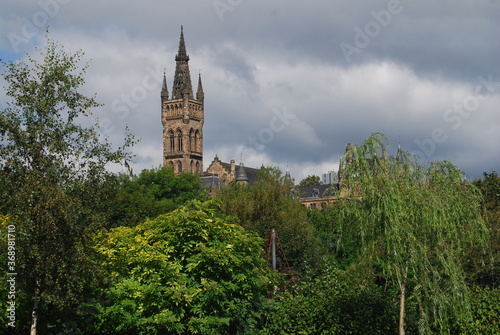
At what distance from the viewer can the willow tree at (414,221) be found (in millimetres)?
18453

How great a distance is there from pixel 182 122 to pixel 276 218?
307 ft

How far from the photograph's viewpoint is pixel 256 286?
23406 millimetres

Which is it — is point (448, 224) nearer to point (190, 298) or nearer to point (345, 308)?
point (345, 308)

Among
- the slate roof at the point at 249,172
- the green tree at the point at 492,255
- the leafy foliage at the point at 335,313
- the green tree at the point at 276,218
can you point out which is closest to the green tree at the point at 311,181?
the slate roof at the point at 249,172

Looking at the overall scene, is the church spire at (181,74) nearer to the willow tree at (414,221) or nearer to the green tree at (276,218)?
the green tree at (276,218)

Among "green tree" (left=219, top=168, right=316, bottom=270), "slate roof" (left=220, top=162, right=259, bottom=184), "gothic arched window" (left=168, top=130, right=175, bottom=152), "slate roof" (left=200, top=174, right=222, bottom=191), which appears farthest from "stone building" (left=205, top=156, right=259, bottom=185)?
"green tree" (left=219, top=168, right=316, bottom=270)

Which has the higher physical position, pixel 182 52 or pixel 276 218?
pixel 182 52

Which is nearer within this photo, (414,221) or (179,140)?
(414,221)

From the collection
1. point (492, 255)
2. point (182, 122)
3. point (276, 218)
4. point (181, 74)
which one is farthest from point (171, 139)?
point (492, 255)

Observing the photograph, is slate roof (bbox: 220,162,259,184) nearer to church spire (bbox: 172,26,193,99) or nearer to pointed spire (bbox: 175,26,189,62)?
church spire (bbox: 172,26,193,99)

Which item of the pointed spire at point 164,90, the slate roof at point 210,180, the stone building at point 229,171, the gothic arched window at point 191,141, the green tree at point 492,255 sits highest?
the pointed spire at point 164,90

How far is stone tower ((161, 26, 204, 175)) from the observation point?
132 m

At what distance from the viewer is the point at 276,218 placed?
1674 inches

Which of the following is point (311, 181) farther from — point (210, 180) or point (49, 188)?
point (49, 188)
